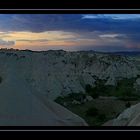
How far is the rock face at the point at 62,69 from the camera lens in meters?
2.56

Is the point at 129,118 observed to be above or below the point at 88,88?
below

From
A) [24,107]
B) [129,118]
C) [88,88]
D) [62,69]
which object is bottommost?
[129,118]

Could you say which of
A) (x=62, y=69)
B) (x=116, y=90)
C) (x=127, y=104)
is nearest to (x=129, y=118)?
(x=127, y=104)

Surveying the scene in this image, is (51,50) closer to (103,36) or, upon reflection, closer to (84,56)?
(84,56)

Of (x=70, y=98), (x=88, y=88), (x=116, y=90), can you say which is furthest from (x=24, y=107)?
(x=116, y=90)

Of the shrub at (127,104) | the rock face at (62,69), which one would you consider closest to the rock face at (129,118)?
the shrub at (127,104)

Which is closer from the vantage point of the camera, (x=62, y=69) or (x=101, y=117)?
(x=101, y=117)

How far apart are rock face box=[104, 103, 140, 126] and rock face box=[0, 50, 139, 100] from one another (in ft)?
0.75

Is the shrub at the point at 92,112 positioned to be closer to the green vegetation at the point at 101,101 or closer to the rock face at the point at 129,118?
the green vegetation at the point at 101,101

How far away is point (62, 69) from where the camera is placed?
8.59 ft

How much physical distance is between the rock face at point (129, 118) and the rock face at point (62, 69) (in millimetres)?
228

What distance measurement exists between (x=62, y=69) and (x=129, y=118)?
574mm

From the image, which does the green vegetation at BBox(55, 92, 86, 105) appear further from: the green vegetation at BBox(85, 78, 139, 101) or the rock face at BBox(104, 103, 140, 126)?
the rock face at BBox(104, 103, 140, 126)

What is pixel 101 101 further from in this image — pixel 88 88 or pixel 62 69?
pixel 62 69
